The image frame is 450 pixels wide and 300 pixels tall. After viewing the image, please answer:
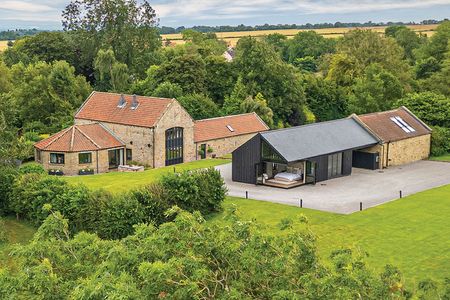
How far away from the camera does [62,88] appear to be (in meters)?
63.9

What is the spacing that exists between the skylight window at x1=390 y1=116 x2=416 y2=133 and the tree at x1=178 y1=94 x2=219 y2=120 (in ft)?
61.0

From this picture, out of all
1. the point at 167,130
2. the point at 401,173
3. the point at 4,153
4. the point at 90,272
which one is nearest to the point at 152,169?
the point at 167,130

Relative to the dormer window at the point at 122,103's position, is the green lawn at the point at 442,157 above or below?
below

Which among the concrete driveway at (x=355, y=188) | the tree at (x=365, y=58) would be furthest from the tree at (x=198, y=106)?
the tree at (x=365, y=58)

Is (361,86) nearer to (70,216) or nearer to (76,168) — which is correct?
(76,168)

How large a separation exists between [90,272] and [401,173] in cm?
3543

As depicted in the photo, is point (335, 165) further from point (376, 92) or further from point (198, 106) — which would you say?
point (376, 92)

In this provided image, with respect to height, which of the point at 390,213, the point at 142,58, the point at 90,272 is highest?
the point at 142,58

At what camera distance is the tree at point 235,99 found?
64.6 metres

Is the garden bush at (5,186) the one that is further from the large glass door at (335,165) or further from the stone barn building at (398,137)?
the stone barn building at (398,137)

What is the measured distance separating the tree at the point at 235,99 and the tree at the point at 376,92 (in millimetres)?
12037

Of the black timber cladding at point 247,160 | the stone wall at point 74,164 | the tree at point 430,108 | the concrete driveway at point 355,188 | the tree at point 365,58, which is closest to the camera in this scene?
Result: the concrete driveway at point 355,188

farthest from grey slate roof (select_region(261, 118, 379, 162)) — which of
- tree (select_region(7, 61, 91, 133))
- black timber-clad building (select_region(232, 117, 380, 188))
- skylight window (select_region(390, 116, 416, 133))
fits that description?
tree (select_region(7, 61, 91, 133))

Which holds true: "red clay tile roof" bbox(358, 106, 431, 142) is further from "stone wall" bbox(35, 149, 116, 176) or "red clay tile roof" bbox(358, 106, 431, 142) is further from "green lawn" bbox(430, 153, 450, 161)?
"stone wall" bbox(35, 149, 116, 176)
